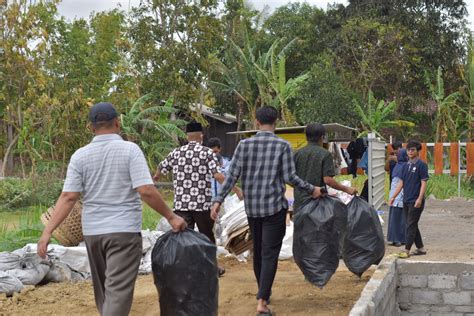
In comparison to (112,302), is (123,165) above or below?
above

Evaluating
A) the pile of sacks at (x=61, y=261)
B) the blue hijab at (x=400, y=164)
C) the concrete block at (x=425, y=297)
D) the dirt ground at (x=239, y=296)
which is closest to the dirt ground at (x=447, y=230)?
the dirt ground at (x=239, y=296)

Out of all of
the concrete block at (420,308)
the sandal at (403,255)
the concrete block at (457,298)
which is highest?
the sandal at (403,255)

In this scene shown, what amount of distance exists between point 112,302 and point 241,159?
1718mm

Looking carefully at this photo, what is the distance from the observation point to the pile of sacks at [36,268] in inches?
269

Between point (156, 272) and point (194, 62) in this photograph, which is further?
point (194, 62)

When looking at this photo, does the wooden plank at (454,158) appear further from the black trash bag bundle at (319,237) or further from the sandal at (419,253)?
the black trash bag bundle at (319,237)

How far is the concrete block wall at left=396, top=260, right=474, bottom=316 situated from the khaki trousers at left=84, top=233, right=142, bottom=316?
160 inches

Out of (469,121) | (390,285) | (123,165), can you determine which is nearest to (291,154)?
(123,165)

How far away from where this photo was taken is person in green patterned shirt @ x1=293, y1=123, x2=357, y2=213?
6.41 m

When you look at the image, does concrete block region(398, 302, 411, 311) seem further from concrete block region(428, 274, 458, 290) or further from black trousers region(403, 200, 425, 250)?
black trousers region(403, 200, 425, 250)

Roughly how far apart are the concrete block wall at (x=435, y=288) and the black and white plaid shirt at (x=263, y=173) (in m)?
2.70

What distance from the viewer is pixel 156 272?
15.9 feet

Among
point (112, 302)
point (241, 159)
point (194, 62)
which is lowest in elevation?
point (112, 302)

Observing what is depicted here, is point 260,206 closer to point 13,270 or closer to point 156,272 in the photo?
point 156,272
